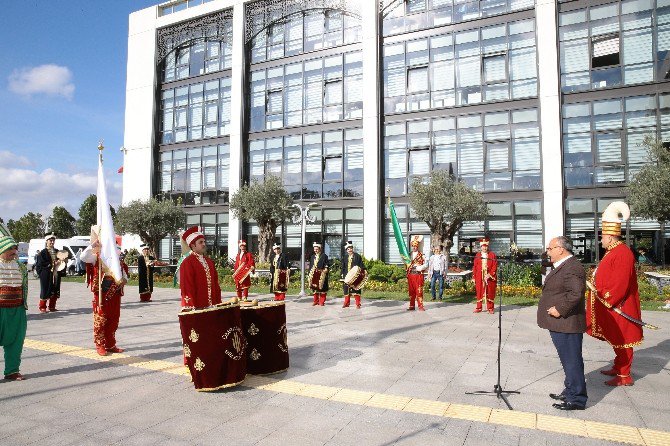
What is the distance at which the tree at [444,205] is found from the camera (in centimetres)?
1961

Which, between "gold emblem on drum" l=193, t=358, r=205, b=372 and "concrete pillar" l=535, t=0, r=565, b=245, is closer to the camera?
"gold emblem on drum" l=193, t=358, r=205, b=372

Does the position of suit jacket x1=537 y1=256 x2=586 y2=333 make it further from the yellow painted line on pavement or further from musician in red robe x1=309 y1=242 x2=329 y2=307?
musician in red robe x1=309 y1=242 x2=329 y2=307

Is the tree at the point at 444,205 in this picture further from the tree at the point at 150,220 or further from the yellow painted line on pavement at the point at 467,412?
the yellow painted line on pavement at the point at 467,412

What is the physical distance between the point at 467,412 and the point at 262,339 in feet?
9.12

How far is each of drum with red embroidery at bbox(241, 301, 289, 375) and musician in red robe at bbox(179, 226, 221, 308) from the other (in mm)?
552

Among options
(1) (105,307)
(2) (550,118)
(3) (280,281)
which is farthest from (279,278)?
(2) (550,118)

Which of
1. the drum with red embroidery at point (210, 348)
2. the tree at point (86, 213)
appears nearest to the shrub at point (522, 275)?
the drum with red embroidery at point (210, 348)

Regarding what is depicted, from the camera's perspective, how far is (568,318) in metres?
5.05

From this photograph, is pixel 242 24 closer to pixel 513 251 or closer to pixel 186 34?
pixel 186 34

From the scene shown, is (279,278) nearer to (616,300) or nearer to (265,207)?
(265,207)

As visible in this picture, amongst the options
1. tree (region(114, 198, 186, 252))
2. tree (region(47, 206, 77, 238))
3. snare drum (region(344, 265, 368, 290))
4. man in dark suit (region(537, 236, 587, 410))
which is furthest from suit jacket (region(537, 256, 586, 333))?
tree (region(47, 206, 77, 238))

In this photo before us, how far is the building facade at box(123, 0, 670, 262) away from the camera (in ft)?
69.2

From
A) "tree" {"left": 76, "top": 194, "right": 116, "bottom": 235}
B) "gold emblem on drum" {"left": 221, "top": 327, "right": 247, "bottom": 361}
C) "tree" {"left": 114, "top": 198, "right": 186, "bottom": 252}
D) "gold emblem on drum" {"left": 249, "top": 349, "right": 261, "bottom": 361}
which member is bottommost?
"gold emblem on drum" {"left": 249, "top": 349, "right": 261, "bottom": 361}

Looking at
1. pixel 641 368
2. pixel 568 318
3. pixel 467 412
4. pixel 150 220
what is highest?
pixel 150 220
